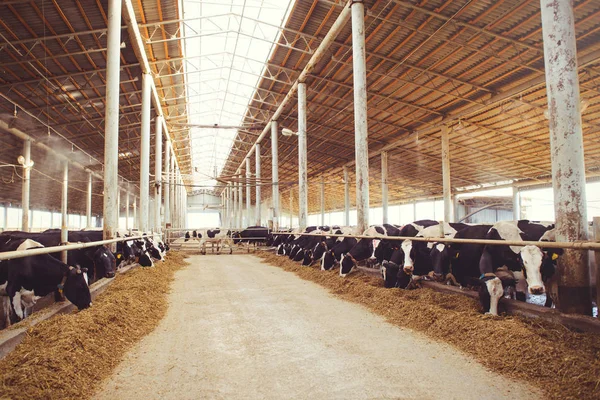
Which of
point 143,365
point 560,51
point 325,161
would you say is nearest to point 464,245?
point 560,51

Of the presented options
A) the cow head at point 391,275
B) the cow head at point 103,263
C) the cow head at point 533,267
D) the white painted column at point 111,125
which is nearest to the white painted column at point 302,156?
the white painted column at point 111,125

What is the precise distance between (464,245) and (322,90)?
43.0ft

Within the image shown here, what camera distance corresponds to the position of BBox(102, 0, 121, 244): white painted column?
9.45m

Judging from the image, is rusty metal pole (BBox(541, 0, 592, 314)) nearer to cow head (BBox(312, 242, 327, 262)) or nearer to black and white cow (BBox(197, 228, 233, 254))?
cow head (BBox(312, 242, 327, 262))

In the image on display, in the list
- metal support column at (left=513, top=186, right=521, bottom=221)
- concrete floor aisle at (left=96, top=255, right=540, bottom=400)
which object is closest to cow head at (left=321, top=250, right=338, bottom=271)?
concrete floor aisle at (left=96, top=255, right=540, bottom=400)

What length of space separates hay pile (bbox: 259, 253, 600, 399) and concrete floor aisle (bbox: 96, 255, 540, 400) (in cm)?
22

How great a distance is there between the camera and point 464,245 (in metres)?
6.59

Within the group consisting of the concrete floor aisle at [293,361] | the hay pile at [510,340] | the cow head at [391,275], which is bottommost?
the concrete floor aisle at [293,361]

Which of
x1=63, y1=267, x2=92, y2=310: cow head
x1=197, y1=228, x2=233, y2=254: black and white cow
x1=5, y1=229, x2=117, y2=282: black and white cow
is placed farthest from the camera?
x1=197, y1=228, x2=233, y2=254: black and white cow

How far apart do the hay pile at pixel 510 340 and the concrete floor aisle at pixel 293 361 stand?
8.5 inches

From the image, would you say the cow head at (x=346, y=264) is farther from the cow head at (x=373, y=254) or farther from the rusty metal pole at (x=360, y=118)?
the rusty metal pole at (x=360, y=118)

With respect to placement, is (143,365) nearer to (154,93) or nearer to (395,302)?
(395,302)

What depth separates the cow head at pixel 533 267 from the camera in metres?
4.63

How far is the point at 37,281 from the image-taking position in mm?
5648
